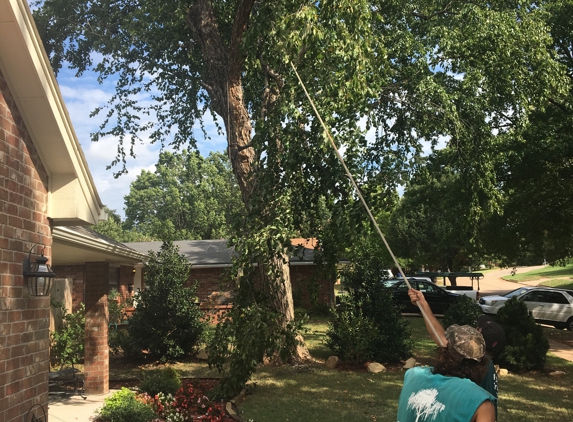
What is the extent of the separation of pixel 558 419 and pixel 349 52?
6663 mm

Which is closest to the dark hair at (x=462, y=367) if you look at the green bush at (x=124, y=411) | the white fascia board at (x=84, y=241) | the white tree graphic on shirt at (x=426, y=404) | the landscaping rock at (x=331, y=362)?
the white tree graphic on shirt at (x=426, y=404)

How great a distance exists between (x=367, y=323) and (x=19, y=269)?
9.93m

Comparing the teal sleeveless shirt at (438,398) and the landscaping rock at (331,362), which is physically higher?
the teal sleeveless shirt at (438,398)

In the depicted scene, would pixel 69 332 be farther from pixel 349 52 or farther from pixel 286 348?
pixel 349 52

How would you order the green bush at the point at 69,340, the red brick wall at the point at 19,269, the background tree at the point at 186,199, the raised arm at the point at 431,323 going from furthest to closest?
1. the background tree at the point at 186,199
2. the green bush at the point at 69,340
3. the red brick wall at the point at 19,269
4. the raised arm at the point at 431,323

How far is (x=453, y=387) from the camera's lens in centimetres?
261

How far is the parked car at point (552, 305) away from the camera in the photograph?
2130cm

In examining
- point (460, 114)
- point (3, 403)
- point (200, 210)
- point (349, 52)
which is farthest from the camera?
point (200, 210)

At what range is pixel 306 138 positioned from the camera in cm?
870

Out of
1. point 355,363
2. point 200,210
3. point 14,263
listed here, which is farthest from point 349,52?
point 200,210

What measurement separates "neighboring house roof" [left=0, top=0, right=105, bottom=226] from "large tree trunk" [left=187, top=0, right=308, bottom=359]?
7.15 meters

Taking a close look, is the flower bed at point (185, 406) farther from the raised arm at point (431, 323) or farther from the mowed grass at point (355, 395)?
the raised arm at point (431, 323)

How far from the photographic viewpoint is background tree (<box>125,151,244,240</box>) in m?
54.1

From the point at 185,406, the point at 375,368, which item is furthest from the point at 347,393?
the point at 185,406
